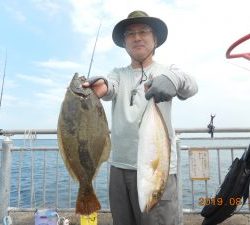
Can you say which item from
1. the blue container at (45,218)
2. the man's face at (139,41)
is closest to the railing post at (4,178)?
the blue container at (45,218)

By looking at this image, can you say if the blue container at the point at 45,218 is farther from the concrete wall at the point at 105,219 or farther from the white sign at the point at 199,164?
the white sign at the point at 199,164

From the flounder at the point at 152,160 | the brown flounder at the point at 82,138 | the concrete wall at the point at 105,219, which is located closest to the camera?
the flounder at the point at 152,160

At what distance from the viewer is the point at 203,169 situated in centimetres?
659

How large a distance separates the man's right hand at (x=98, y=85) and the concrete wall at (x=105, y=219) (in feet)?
13.5

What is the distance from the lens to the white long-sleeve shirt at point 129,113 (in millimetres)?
3480

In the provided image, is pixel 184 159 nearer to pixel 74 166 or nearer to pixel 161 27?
pixel 161 27

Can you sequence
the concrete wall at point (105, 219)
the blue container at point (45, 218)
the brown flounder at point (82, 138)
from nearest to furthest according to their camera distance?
the brown flounder at point (82, 138) < the blue container at point (45, 218) < the concrete wall at point (105, 219)

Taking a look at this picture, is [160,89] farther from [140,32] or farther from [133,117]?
[140,32]

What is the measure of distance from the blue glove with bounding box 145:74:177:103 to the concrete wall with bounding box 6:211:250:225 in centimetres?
421

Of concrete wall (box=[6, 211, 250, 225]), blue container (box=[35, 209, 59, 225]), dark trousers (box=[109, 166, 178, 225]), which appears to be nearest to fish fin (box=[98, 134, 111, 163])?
dark trousers (box=[109, 166, 178, 225])

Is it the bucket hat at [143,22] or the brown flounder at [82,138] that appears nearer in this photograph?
the brown flounder at [82,138]

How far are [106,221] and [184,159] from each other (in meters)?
1.78

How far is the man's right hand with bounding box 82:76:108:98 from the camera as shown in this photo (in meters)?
2.85

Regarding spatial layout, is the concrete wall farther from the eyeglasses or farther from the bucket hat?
the eyeglasses
